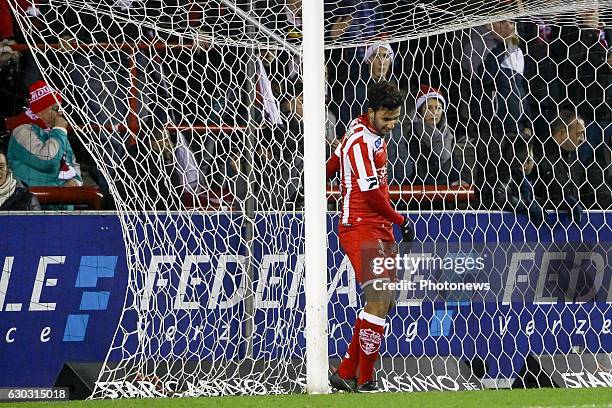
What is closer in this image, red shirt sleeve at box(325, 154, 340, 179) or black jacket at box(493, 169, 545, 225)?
red shirt sleeve at box(325, 154, 340, 179)

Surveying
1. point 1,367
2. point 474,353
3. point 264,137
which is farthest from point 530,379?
point 1,367

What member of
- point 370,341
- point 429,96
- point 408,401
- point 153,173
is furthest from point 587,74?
A: point 408,401

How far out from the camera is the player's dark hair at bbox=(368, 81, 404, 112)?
6.33 metres

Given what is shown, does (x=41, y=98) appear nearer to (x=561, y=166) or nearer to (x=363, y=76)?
(x=363, y=76)

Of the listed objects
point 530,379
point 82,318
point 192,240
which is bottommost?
point 530,379

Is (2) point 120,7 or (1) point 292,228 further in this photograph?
(1) point 292,228

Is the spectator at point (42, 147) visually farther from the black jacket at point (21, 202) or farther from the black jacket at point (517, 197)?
the black jacket at point (517, 197)

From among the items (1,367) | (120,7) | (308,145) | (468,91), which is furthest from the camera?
(468,91)

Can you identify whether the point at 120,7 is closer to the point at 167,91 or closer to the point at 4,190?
the point at 167,91

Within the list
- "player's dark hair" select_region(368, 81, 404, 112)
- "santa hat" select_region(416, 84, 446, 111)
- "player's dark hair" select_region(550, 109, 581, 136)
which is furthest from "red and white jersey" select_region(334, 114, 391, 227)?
"player's dark hair" select_region(550, 109, 581, 136)

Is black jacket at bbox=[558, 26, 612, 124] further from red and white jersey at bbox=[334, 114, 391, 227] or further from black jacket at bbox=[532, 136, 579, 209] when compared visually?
red and white jersey at bbox=[334, 114, 391, 227]

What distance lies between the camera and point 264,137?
7.05m

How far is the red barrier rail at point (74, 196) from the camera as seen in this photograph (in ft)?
22.9

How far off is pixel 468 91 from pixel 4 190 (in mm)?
3123
